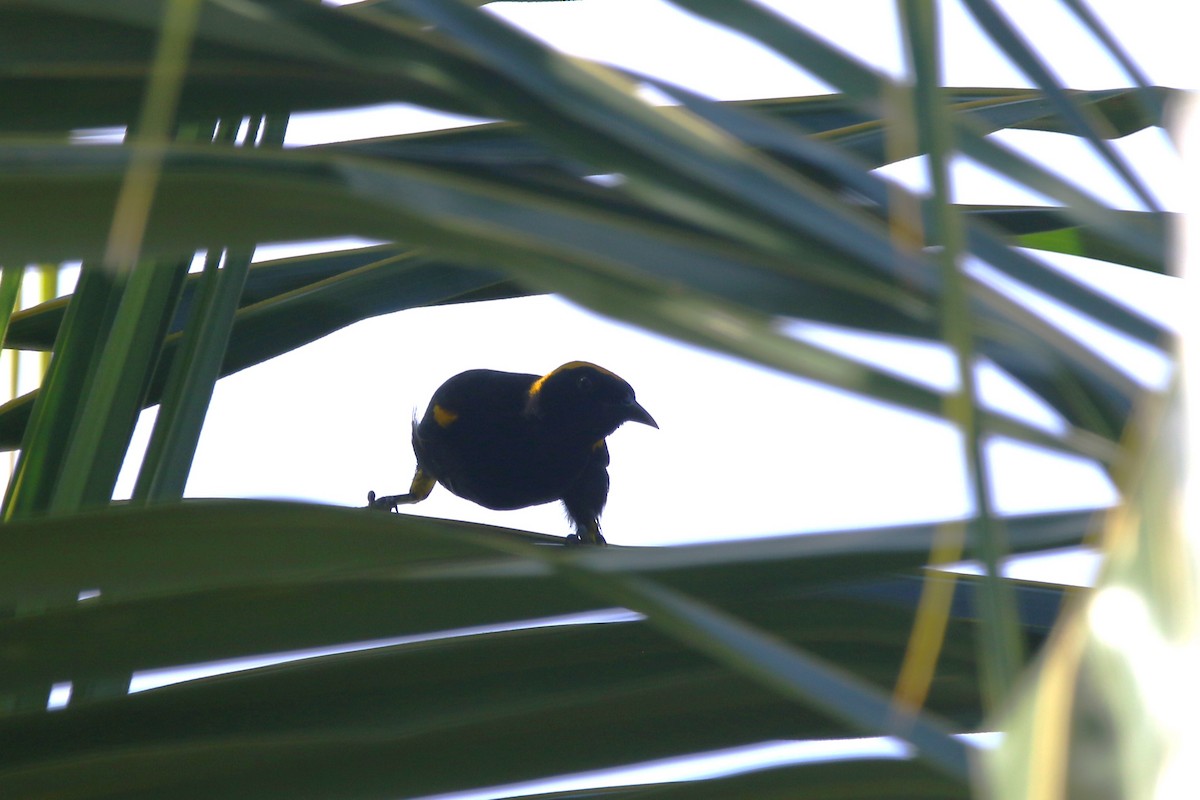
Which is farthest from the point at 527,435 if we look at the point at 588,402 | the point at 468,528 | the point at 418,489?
the point at 468,528

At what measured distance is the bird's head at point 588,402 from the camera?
10.9 ft

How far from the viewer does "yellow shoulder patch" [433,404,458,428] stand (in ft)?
11.0

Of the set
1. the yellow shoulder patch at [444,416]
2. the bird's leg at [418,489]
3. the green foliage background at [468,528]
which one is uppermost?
the yellow shoulder patch at [444,416]

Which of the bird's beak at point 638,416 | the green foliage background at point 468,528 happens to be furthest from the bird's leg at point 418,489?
the green foliage background at point 468,528

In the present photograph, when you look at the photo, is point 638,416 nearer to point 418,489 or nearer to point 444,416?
point 444,416

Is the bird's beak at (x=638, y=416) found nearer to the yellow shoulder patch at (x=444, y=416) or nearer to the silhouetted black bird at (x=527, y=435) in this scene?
the silhouetted black bird at (x=527, y=435)

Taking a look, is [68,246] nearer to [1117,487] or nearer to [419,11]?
[419,11]

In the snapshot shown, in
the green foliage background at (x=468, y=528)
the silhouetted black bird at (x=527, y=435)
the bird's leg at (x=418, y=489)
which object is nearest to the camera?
the green foliage background at (x=468, y=528)

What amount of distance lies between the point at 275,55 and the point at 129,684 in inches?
14.3

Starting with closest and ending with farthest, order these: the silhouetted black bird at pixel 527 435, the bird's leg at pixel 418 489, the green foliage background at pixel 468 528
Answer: the green foliage background at pixel 468 528 → the silhouetted black bird at pixel 527 435 → the bird's leg at pixel 418 489

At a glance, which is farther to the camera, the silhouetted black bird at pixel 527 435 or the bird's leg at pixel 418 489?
the bird's leg at pixel 418 489

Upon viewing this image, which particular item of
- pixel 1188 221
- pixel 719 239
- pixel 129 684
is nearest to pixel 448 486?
pixel 129 684

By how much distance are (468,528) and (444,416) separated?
2.83 metres

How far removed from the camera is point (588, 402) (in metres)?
3.33
